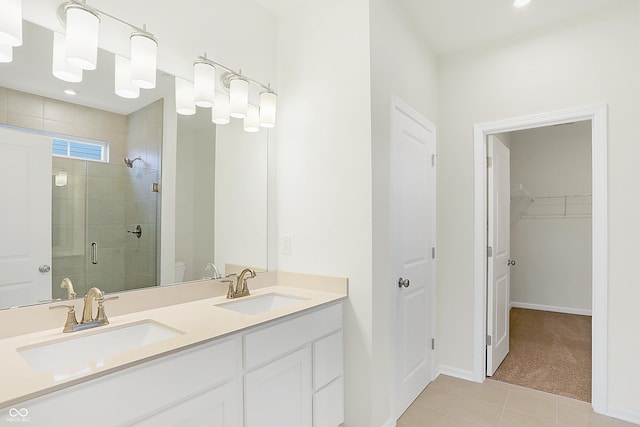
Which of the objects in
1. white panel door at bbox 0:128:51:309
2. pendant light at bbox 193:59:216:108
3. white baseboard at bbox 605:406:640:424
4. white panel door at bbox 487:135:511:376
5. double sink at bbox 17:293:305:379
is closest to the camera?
double sink at bbox 17:293:305:379

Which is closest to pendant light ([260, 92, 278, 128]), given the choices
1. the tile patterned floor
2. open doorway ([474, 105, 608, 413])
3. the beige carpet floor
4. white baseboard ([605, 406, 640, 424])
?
open doorway ([474, 105, 608, 413])

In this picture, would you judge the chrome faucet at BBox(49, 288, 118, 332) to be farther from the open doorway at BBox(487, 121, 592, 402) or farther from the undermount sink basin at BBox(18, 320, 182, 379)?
the open doorway at BBox(487, 121, 592, 402)

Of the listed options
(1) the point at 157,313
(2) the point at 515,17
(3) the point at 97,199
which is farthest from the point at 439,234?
(3) the point at 97,199

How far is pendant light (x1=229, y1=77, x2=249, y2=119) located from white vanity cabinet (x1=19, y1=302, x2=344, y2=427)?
4.04ft

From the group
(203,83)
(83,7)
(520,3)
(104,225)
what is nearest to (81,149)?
(104,225)

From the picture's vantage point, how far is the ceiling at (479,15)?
7.22 ft

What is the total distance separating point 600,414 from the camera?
2189mm

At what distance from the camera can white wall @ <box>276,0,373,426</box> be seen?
6.29ft

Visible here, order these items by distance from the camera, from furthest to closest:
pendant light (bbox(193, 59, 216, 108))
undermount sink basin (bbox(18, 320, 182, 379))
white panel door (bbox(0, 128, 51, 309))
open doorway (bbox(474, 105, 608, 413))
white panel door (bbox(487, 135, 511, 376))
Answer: white panel door (bbox(487, 135, 511, 376)) → open doorway (bbox(474, 105, 608, 413)) → pendant light (bbox(193, 59, 216, 108)) → white panel door (bbox(0, 128, 51, 309)) → undermount sink basin (bbox(18, 320, 182, 379))

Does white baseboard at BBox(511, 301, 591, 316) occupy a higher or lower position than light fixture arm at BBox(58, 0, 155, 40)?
lower

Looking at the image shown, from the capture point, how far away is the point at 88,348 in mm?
1294

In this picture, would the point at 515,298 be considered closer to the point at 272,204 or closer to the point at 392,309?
the point at 392,309

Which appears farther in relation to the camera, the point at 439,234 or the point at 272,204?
the point at 439,234

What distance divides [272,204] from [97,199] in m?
1.04
